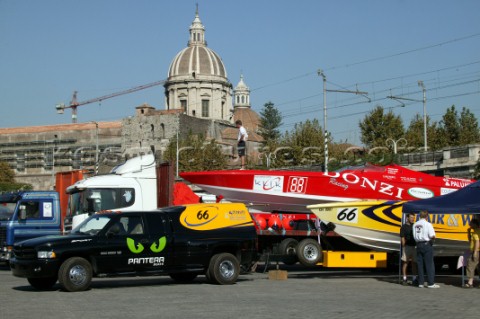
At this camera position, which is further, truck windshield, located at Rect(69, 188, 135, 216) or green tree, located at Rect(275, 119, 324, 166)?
green tree, located at Rect(275, 119, 324, 166)

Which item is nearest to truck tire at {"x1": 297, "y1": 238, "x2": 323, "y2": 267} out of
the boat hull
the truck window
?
the boat hull

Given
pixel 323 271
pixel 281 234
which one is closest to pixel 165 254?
pixel 281 234

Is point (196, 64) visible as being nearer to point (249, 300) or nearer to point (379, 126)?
point (379, 126)

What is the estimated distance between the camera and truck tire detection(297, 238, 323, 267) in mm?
23609

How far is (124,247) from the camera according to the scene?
1873 cm

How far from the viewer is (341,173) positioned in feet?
96.1

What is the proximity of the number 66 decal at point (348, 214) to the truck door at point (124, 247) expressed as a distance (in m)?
6.05

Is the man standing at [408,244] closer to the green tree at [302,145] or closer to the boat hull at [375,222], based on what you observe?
the boat hull at [375,222]

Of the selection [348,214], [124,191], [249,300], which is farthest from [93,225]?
[348,214]

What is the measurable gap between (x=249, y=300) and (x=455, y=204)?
5.89 meters

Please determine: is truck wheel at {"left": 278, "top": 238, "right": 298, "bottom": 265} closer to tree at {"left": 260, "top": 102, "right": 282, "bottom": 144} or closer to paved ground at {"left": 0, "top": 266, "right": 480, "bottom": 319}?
paved ground at {"left": 0, "top": 266, "right": 480, "bottom": 319}

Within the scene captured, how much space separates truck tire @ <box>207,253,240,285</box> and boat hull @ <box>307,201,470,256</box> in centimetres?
398

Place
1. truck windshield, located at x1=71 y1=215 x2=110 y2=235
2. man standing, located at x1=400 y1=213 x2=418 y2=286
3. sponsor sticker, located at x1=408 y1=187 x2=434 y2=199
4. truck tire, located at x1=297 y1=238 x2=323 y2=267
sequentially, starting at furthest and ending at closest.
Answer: sponsor sticker, located at x1=408 y1=187 x2=434 y2=199
truck tire, located at x1=297 y1=238 x2=323 y2=267
man standing, located at x1=400 y1=213 x2=418 y2=286
truck windshield, located at x1=71 y1=215 x2=110 y2=235

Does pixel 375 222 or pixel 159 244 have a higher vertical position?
pixel 375 222
